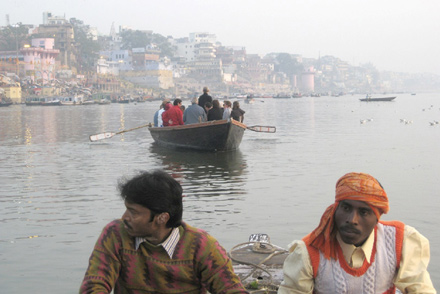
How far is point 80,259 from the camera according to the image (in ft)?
19.8

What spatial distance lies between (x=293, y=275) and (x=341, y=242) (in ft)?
0.75

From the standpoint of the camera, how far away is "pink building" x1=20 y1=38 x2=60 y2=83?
88.1 meters

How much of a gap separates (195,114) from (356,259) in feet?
40.6

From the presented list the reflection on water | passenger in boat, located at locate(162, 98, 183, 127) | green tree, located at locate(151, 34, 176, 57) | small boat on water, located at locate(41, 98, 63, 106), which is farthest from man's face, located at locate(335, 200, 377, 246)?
green tree, located at locate(151, 34, 176, 57)

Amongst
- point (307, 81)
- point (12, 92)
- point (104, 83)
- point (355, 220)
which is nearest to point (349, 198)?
point (355, 220)

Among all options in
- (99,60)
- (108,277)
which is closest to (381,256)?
(108,277)

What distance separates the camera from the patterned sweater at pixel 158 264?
2523mm

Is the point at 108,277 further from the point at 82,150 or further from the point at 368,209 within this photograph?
the point at 82,150

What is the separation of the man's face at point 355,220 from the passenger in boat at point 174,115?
12799 mm

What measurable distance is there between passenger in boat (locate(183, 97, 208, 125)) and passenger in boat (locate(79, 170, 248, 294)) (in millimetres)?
12169

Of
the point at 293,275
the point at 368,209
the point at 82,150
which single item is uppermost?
the point at 368,209

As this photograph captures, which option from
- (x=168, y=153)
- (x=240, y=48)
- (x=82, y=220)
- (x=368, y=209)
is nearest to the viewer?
(x=368, y=209)

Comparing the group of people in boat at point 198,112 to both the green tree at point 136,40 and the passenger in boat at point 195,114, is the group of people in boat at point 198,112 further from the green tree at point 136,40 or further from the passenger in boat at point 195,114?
the green tree at point 136,40

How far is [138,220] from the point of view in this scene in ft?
8.15
